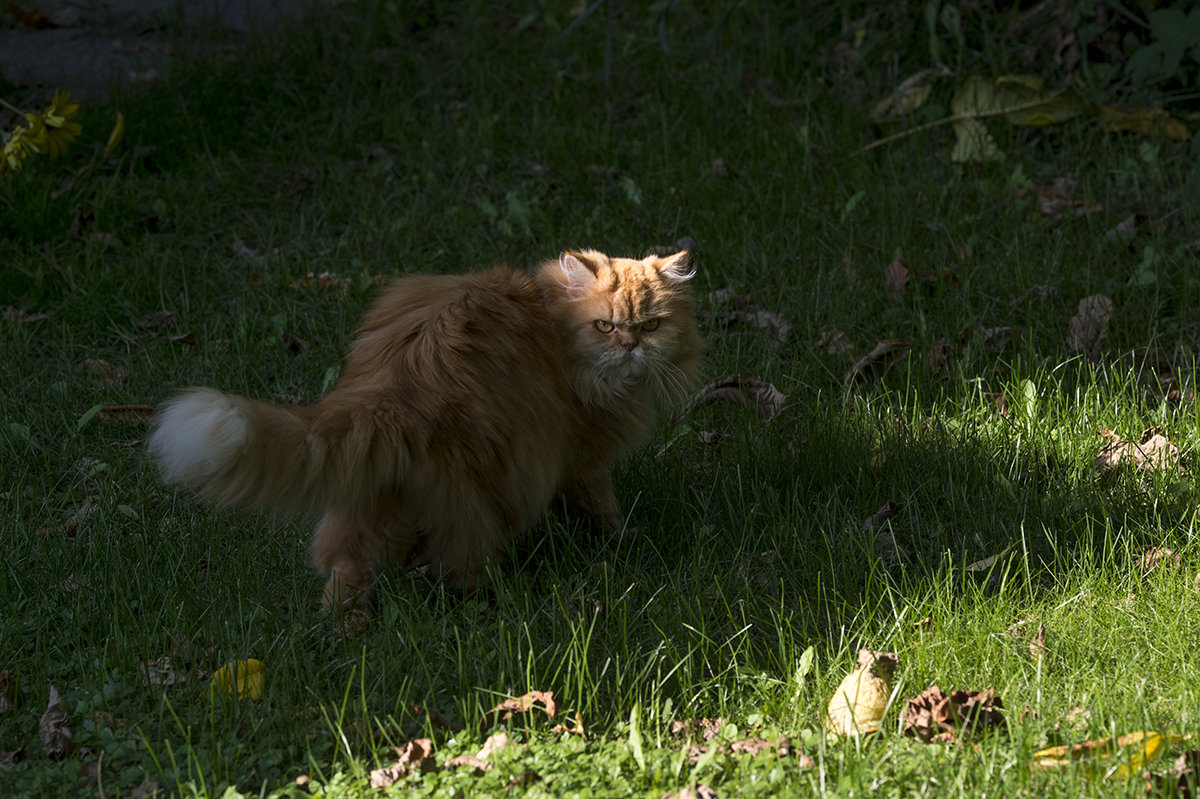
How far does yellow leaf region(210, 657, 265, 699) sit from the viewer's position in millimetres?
2553

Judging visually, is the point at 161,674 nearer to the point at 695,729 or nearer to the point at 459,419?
the point at 459,419

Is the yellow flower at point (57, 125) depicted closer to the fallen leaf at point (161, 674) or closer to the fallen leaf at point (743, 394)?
the fallen leaf at point (161, 674)

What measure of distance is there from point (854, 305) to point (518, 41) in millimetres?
3064

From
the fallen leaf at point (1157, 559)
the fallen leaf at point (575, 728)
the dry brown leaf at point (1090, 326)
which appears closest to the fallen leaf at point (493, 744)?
the fallen leaf at point (575, 728)

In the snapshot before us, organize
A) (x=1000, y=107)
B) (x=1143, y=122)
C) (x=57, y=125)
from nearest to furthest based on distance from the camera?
(x=57, y=125) → (x=1143, y=122) → (x=1000, y=107)

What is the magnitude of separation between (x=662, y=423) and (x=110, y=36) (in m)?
4.75

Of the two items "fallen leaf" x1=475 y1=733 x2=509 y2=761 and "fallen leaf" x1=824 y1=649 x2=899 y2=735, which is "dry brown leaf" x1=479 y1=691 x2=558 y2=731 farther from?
"fallen leaf" x1=824 y1=649 x2=899 y2=735

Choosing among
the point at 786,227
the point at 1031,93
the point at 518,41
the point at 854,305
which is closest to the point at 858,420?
the point at 854,305

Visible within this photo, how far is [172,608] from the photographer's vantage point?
2891 millimetres

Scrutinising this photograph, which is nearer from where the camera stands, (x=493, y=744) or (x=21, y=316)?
(x=493, y=744)

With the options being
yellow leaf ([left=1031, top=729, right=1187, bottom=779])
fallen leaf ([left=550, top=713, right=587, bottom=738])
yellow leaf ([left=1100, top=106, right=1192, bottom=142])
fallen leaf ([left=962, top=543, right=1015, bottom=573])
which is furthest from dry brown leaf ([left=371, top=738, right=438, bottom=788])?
yellow leaf ([left=1100, top=106, right=1192, bottom=142])

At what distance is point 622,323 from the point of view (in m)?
3.24

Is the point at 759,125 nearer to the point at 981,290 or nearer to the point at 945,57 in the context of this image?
the point at 945,57

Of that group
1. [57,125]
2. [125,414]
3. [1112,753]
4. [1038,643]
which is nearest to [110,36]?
[125,414]
